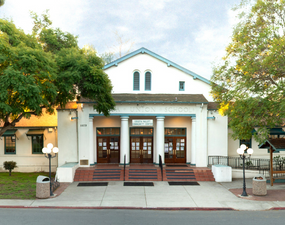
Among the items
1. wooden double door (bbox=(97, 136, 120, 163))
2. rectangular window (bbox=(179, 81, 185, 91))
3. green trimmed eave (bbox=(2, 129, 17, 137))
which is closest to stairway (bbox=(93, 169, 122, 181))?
wooden double door (bbox=(97, 136, 120, 163))

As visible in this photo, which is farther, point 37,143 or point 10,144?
point 10,144

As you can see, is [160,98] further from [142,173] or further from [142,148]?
[142,173]

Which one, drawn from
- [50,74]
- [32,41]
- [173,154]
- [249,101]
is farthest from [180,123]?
[32,41]

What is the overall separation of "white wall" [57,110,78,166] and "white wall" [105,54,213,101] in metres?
4.44

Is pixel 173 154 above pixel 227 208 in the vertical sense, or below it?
above

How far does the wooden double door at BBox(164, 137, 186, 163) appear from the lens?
20734 mm

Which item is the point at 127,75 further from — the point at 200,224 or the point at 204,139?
the point at 200,224

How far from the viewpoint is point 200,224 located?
9.27 meters

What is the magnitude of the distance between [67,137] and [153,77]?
339 inches

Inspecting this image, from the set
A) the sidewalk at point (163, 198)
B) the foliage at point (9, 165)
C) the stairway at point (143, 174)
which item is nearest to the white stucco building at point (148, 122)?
the stairway at point (143, 174)

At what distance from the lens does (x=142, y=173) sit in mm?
17625

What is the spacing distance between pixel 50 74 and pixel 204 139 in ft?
40.6

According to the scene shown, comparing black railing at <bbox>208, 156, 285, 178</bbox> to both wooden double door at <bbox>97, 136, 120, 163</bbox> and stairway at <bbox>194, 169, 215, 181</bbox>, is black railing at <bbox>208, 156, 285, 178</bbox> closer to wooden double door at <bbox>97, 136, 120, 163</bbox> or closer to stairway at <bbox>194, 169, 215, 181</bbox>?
stairway at <bbox>194, 169, 215, 181</bbox>

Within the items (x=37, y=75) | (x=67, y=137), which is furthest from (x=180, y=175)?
(x=37, y=75)
